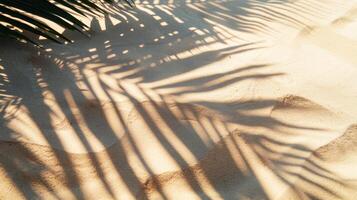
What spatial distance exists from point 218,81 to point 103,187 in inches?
33.6

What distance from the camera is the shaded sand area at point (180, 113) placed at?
58.5 inches

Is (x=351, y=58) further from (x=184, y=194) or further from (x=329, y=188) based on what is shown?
(x=184, y=194)

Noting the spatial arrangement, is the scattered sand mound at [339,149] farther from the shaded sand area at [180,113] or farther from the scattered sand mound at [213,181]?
the scattered sand mound at [213,181]

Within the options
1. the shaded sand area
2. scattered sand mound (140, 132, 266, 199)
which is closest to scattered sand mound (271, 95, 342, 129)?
the shaded sand area

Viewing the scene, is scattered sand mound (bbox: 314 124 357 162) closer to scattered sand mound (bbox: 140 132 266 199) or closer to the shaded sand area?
the shaded sand area

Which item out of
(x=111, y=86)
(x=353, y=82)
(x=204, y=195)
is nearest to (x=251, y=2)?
(x=353, y=82)

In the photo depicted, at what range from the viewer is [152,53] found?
222cm

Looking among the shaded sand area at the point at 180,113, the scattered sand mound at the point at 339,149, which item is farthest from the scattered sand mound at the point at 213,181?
the scattered sand mound at the point at 339,149

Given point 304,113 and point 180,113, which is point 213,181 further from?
point 304,113

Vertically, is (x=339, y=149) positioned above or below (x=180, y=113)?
below

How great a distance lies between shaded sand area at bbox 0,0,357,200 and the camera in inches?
58.5

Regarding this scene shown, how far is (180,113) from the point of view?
1.78m

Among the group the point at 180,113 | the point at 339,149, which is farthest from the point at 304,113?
the point at 180,113

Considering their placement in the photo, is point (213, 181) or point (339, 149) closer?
point (213, 181)
